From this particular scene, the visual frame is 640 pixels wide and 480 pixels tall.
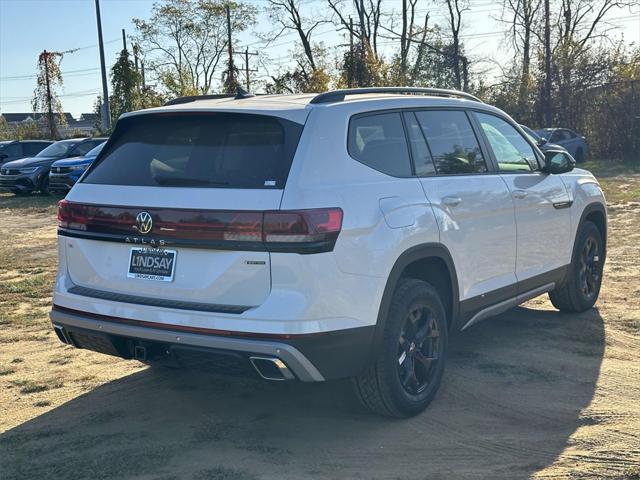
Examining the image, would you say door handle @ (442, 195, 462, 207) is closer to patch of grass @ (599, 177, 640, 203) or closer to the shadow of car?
the shadow of car

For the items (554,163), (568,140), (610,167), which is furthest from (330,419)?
(568,140)

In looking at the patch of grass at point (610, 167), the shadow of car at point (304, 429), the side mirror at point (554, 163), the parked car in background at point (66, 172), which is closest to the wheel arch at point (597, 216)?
the side mirror at point (554, 163)

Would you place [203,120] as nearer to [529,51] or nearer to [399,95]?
[399,95]

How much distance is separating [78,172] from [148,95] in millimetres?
23656

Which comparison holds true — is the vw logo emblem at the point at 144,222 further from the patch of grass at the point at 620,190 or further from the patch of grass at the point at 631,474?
the patch of grass at the point at 620,190

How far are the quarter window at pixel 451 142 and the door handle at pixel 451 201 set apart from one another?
7.2 inches

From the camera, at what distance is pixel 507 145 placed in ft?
18.8

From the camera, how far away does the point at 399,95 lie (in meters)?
5.00

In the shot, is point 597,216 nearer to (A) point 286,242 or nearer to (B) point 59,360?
(A) point 286,242

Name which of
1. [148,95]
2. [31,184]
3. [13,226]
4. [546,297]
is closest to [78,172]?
[31,184]

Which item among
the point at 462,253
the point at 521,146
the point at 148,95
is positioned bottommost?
the point at 462,253

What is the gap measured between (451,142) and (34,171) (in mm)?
18474

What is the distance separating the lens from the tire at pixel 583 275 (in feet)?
21.4

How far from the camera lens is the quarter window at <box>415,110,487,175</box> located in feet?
16.0
